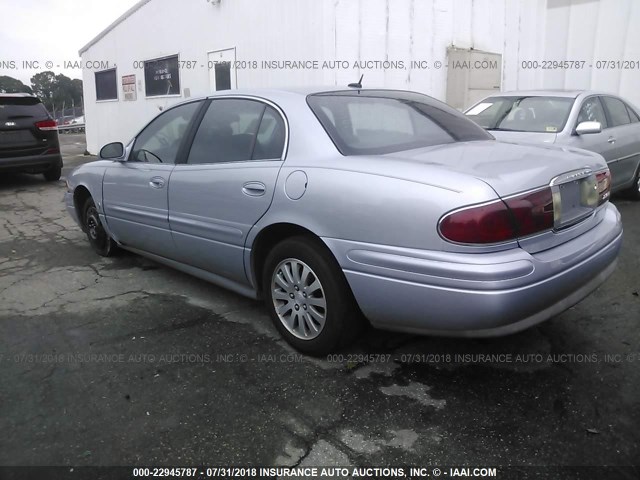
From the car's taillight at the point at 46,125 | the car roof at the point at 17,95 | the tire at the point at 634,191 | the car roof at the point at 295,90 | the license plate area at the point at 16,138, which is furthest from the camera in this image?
the car's taillight at the point at 46,125

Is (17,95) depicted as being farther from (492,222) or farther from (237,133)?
(492,222)

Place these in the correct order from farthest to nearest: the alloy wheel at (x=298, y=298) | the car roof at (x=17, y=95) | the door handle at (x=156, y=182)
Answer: the car roof at (x=17, y=95), the door handle at (x=156, y=182), the alloy wheel at (x=298, y=298)

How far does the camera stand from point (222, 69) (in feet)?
32.7

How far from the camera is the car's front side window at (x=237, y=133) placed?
10.7 feet

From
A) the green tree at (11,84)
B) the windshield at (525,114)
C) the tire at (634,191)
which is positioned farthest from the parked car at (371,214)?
the green tree at (11,84)

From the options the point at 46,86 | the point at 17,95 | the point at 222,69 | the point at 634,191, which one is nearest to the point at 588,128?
the point at 634,191

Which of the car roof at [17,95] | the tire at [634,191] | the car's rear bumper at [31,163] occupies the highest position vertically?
the car roof at [17,95]

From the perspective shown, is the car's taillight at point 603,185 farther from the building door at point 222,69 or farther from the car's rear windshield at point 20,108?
the car's rear windshield at point 20,108

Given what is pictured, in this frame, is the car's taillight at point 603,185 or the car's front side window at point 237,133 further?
the car's front side window at point 237,133

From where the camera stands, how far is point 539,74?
10.9 metres

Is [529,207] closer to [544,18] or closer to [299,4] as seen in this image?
[299,4]

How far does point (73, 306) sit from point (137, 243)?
0.70m

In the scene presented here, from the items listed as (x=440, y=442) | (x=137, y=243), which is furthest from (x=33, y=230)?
(x=440, y=442)

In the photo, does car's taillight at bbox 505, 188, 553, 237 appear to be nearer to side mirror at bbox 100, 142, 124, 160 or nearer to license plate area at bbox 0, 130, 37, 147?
side mirror at bbox 100, 142, 124, 160
